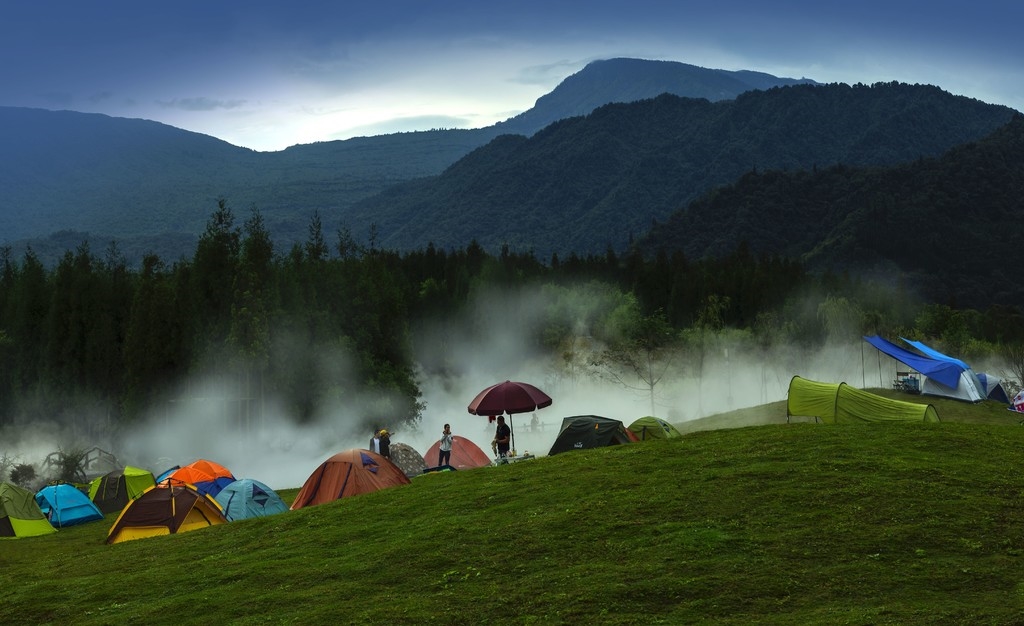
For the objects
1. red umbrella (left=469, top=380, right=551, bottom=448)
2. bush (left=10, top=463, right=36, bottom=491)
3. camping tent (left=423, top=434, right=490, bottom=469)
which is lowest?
bush (left=10, top=463, right=36, bottom=491)

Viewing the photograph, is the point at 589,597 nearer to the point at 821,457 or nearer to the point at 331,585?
the point at 331,585

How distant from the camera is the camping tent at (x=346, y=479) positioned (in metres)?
28.6

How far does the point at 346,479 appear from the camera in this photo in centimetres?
2873

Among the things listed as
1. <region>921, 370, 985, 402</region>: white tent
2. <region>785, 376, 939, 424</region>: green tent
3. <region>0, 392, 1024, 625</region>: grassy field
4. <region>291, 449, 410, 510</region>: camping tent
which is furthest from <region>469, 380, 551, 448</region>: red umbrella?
<region>921, 370, 985, 402</region>: white tent

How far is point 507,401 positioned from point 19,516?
18467mm

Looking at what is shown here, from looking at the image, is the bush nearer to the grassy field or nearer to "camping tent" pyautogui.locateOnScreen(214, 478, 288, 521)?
"camping tent" pyautogui.locateOnScreen(214, 478, 288, 521)

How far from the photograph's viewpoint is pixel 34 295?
253ft

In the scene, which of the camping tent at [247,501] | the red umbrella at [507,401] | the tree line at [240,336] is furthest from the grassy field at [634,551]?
the tree line at [240,336]

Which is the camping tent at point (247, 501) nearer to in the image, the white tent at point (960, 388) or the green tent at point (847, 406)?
the green tent at point (847, 406)

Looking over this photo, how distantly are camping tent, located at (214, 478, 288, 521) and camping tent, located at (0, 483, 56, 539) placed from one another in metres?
8.20

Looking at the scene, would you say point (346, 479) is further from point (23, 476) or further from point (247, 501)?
point (23, 476)

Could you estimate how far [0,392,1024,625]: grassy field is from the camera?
47.6ft

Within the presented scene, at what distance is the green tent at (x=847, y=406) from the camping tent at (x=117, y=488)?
27.6 m

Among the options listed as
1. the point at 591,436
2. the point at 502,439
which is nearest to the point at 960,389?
the point at 591,436
